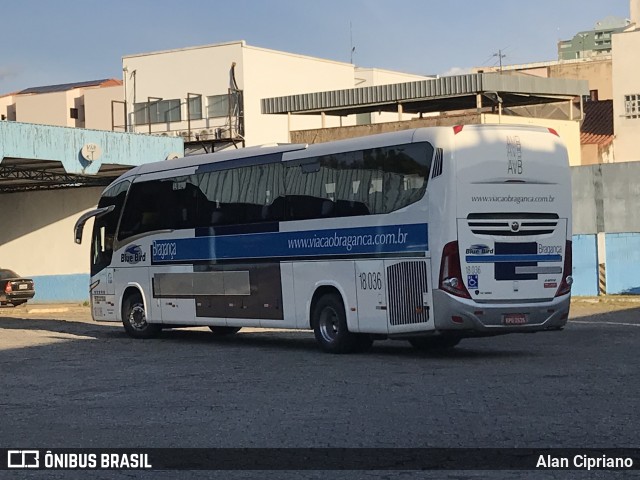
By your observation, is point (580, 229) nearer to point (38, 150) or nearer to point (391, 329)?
point (38, 150)

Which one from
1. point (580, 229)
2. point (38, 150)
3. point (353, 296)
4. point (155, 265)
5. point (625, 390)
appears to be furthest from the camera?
point (580, 229)

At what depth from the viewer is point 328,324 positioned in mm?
21156

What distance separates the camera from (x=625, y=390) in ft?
46.4

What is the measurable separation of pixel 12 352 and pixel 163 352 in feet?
9.22

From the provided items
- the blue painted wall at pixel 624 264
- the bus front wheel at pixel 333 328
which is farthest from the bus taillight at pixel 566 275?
the blue painted wall at pixel 624 264

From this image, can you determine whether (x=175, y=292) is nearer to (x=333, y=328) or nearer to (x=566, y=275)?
(x=333, y=328)

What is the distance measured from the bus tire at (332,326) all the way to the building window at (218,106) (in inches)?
1572

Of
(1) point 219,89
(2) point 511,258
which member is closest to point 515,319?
(2) point 511,258

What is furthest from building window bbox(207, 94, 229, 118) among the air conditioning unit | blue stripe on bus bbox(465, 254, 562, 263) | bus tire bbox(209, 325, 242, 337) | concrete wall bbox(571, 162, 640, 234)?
blue stripe on bus bbox(465, 254, 562, 263)

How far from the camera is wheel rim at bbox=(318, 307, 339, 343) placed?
20922 mm

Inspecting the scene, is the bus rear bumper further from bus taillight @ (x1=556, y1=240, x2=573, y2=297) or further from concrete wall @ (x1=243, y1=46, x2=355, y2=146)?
concrete wall @ (x1=243, y1=46, x2=355, y2=146)

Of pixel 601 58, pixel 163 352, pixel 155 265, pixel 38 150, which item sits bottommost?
pixel 163 352

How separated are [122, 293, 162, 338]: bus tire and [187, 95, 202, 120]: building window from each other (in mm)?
35832

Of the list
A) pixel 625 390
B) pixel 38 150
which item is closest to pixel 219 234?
pixel 625 390
